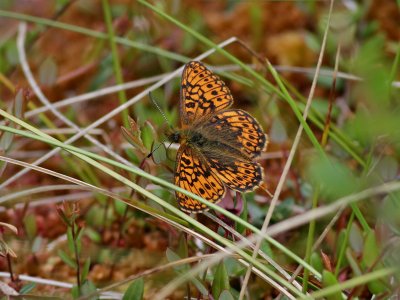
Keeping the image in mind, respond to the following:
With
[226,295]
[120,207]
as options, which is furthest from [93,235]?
[226,295]

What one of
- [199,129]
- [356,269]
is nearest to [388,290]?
[356,269]

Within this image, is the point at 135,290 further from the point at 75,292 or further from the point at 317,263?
the point at 317,263

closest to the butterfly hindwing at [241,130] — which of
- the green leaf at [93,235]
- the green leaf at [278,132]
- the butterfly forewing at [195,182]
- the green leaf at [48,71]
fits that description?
the butterfly forewing at [195,182]

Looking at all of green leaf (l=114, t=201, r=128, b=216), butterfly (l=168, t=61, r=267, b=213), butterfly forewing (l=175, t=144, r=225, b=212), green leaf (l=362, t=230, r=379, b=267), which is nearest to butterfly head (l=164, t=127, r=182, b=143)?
butterfly (l=168, t=61, r=267, b=213)

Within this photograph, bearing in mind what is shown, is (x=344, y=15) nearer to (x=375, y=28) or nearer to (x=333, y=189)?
(x=375, y=28)

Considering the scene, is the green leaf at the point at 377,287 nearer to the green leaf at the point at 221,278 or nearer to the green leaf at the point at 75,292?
the green leaf at the point at 221,278

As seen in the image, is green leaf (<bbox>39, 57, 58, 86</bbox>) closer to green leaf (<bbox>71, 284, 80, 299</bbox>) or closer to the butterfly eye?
the butterfly eye

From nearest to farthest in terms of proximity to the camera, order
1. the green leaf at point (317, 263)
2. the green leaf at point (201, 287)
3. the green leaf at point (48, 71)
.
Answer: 1. the green leaf at point (201, 287)
2. the green leaf at point (317, 263)
3. the green leaf at point (48, 71)

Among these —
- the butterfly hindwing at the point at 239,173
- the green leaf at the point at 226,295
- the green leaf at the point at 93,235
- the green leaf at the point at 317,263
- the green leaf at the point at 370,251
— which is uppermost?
the butterfly hindwing at the point at 239,173
